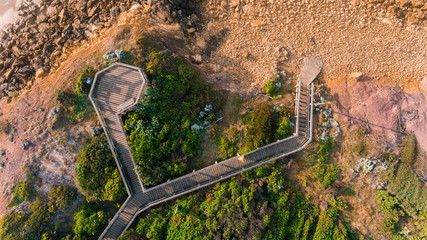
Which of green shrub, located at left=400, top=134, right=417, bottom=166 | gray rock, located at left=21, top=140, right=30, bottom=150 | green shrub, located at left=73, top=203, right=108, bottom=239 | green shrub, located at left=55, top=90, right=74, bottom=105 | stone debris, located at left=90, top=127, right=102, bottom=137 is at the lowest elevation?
green shrub, located at left=400, top=134, right=417, bottom=166

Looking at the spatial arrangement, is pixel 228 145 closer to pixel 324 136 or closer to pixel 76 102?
pixel 324 136

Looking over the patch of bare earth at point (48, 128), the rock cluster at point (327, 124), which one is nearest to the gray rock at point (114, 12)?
the patch of bare earth at point (48, 128)

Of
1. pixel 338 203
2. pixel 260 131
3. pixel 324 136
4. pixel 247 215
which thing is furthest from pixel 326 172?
pixel 247 215

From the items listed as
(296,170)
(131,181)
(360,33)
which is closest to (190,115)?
(131,181)

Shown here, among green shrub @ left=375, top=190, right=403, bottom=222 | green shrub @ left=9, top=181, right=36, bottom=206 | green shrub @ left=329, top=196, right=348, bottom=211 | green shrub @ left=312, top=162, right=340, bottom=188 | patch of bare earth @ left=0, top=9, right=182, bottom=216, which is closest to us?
green shrub @ left=9, top=181, right=36, bottom=206

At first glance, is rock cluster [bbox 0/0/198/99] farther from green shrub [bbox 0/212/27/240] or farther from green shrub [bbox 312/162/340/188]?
green shrub [bbox 312/162/340/188]

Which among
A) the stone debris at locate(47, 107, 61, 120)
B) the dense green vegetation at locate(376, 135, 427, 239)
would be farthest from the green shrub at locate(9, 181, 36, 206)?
the dense green vegetation at locate(376, 135, 427, 239)

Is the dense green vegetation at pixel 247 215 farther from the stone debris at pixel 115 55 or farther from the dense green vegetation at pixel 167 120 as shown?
the stone debris at pixel 115 55
